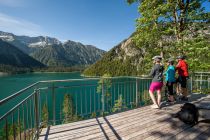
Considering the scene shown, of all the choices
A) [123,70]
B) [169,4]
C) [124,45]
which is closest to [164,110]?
[169,4]

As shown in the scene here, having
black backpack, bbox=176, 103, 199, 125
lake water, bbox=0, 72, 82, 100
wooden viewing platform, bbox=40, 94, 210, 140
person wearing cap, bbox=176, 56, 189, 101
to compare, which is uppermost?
person wearing cap, bbox=176, 56, 189, 101

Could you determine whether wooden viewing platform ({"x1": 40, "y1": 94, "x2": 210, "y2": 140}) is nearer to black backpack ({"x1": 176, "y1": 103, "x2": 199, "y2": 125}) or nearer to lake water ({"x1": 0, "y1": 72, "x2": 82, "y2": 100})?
black backpack ({"x1": 176, "y1": 103, "x2": 199, "y2": 125})

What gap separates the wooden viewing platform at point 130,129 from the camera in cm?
454

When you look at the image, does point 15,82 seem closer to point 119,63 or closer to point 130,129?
point 119,63

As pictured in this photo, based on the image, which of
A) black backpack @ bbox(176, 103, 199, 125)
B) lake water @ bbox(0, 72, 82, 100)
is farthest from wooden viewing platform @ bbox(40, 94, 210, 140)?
lake water @ bbox(0, 72, 82, 100)

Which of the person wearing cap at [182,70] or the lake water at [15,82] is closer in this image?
the person wearing cap at [182,70]

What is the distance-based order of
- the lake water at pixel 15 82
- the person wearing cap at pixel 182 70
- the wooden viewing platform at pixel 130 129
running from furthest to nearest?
the lake water at pixel 15 82
the person wearing cap at pixel 182 70
the wooden viewing platform at pixel 130 129

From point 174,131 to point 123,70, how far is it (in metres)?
130

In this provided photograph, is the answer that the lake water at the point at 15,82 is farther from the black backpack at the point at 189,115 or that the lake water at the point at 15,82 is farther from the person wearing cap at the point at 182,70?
the black backpack at the point at 189,115

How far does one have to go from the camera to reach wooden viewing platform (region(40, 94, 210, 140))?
4.54 m

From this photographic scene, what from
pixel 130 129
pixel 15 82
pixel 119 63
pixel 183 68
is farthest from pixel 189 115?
Result: pixel 119 63

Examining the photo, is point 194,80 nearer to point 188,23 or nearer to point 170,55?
point 170,55

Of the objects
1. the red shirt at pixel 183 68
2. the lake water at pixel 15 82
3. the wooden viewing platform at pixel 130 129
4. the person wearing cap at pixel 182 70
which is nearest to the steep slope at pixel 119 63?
the lake water at pixel 15 82

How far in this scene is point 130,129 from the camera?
5027 millimetres
